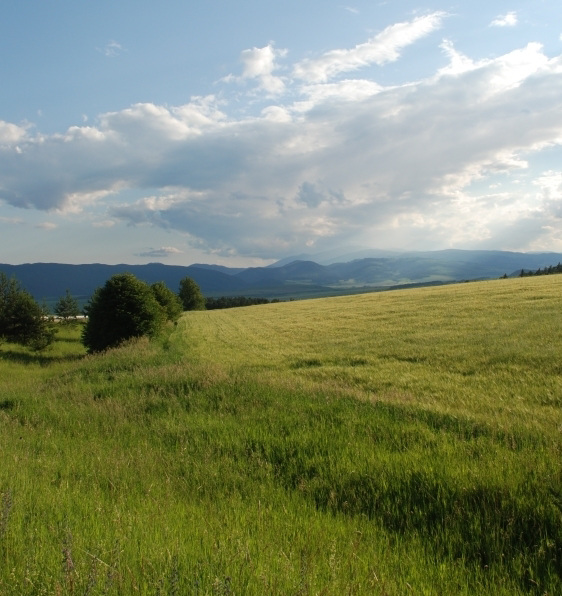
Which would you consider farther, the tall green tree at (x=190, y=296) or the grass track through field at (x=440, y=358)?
the tall green tree at (x=190, y=296)

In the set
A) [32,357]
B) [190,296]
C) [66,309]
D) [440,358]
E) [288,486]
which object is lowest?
[32,357]

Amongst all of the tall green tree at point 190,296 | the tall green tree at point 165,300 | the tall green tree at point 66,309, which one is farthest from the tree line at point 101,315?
the tall green tree at point 190,296

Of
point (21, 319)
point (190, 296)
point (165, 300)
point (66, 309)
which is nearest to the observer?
point (21, 319)

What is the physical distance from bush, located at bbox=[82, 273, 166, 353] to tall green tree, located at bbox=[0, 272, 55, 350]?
6.45m

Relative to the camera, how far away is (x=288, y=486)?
5.66 metres

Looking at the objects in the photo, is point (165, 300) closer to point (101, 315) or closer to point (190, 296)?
point (101, 315)

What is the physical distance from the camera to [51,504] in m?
4.63

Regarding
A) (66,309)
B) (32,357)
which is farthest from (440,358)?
(66,309)

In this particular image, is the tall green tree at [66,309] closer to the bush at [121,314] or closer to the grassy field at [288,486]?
the bush at [121,314]

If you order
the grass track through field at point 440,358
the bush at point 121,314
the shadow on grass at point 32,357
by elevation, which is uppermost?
the bush at point 121,314

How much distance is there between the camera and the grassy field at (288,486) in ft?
11.3

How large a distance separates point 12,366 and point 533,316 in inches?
1368

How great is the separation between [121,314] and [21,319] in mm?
11003

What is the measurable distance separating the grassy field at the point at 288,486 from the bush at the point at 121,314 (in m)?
22.3
